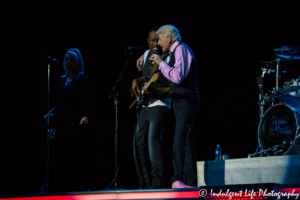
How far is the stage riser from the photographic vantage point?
11.2 feet

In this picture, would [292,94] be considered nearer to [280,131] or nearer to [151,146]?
[280,131]

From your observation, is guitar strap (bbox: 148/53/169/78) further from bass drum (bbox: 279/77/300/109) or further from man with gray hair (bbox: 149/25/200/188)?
bass drum (bbox: 279/77/300/109)

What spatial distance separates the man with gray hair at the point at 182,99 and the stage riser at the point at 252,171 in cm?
23

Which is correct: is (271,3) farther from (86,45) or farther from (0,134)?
(0,134)

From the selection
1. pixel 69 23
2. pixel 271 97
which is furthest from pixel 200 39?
pixel 69 23

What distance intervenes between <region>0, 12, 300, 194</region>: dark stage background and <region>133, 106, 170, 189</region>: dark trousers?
1.86 metres

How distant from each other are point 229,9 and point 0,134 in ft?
12.8

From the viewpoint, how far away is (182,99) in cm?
366

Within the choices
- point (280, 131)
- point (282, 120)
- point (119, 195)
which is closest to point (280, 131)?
point (280, 131)

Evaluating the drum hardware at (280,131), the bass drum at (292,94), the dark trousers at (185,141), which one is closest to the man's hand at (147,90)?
the dark trousers at (185,141)

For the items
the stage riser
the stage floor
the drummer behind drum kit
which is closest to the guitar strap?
the stage riser

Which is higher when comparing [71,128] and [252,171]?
[71,128]

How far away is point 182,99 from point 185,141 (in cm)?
40

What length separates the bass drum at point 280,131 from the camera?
185 inches
